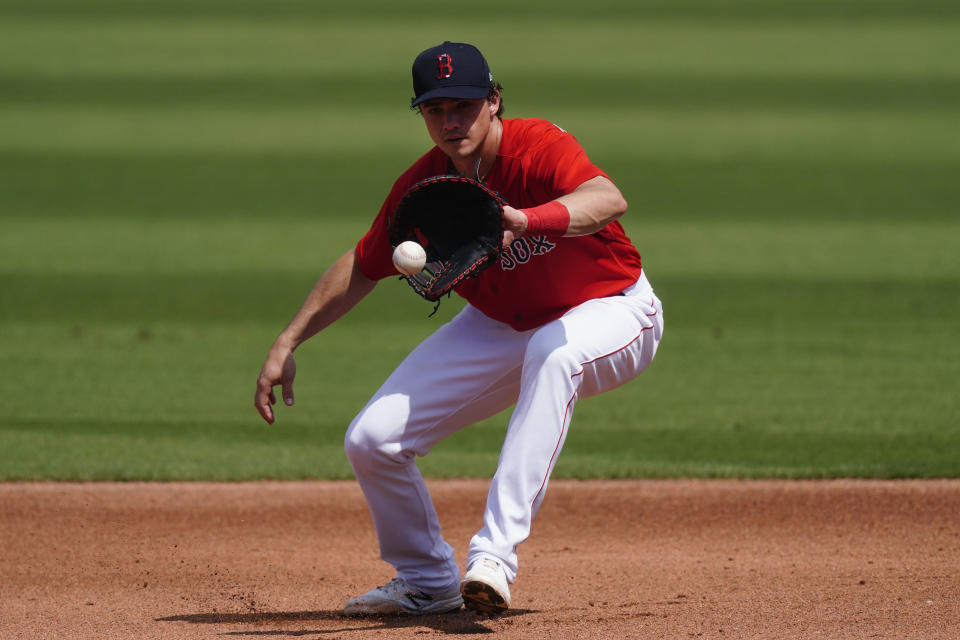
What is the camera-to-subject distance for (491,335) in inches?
157

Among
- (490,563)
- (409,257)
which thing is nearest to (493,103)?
(409,257)

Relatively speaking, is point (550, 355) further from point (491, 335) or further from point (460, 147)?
point (460, 147)

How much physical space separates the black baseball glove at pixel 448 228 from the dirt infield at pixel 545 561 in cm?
108

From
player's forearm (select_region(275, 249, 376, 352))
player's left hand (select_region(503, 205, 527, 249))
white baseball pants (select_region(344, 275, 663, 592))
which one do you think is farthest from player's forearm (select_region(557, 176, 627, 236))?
player's forearm (select_region(275, 249, 376, 352))

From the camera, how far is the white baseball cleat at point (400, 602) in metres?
3.96

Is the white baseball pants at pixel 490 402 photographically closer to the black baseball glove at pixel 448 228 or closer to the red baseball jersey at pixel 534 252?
the red baseball jersey at pixel 534 252

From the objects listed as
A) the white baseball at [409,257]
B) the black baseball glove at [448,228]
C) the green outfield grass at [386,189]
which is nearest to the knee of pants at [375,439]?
the black baseball glove at [448,228]

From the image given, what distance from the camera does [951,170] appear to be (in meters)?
11.7

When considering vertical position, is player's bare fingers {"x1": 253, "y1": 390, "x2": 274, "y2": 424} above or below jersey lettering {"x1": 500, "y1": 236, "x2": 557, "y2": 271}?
below

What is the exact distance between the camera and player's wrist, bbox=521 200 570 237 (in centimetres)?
339

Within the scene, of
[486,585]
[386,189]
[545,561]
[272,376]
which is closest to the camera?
[486,585]

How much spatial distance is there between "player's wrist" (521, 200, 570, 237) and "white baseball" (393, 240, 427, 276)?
1.02 ft

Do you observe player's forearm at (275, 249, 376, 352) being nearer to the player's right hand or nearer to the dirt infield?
the player's right hand

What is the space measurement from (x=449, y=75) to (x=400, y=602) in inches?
67.4
